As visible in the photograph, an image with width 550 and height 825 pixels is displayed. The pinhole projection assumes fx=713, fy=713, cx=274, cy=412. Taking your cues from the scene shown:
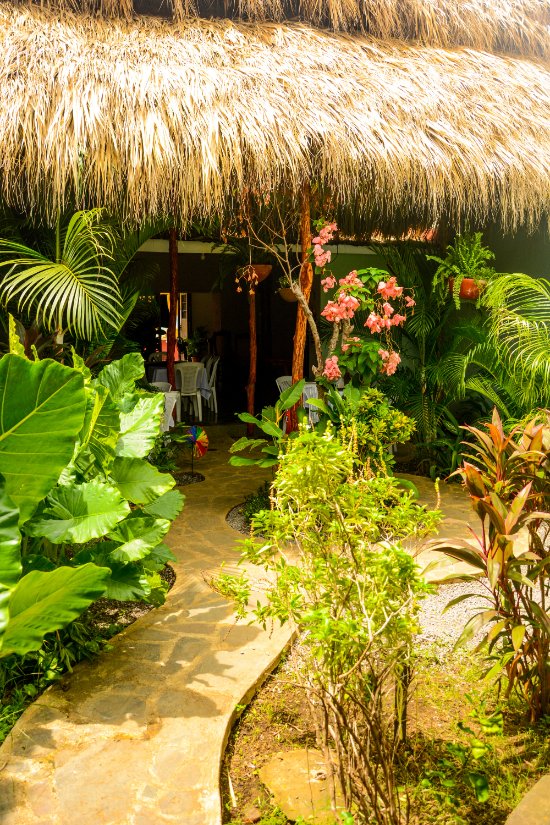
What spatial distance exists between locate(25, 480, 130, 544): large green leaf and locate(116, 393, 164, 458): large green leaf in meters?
0.37

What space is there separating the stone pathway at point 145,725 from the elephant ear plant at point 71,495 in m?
0.30

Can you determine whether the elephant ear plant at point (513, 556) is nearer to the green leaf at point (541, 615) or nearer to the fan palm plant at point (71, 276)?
the green leaf at point (541, 615)

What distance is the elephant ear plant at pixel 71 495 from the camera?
1842mm

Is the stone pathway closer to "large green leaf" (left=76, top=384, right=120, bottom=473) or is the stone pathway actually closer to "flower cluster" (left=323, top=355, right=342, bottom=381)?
"large green leaf" (left=76, top=384, right=120, bottom=473)

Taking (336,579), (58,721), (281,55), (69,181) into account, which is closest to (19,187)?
(69,181)

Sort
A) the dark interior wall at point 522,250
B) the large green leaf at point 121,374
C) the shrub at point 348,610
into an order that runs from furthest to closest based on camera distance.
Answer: the dark interior wall at point 522,250, the large green leaf at point 121,374, the shrub at point 348,610

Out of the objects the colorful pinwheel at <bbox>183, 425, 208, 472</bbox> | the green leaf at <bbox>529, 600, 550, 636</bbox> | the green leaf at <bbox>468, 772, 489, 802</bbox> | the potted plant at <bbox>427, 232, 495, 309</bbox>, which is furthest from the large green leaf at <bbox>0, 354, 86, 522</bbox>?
the potted plant at <bbox>427, 232, 495, 309</bbox>

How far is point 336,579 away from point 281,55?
4283 mm

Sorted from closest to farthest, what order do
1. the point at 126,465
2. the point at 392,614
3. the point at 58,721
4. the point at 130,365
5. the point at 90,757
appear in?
the point at 392,614 → the point at 90,757 → the point at 58,721 → the point at 126,465 → the point at 130,365

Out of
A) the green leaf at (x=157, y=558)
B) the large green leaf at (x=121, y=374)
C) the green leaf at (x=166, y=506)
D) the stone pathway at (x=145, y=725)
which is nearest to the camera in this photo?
the stone pathway at (x=145, y=725)

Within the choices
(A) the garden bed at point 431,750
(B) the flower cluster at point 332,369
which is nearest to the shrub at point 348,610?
(A) the garden bed at point 431,750

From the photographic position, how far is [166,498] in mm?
3285

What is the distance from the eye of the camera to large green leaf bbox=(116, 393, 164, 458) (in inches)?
122

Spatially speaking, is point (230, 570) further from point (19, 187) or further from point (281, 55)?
point (281, 55)
